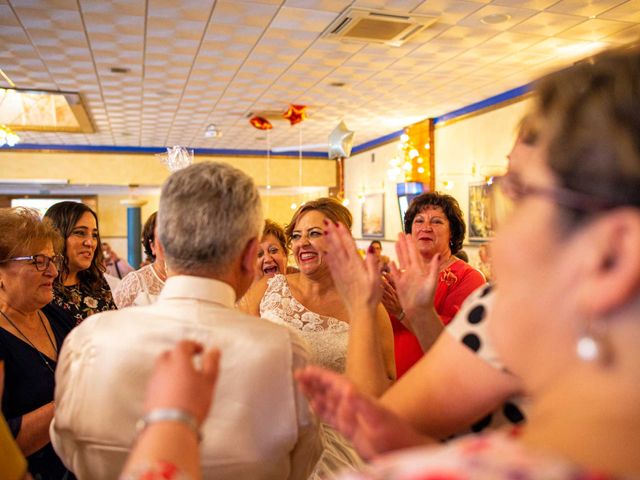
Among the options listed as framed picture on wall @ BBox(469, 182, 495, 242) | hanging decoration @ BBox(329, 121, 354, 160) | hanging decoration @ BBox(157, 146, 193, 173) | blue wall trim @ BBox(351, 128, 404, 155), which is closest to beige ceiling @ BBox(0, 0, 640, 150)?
hanging decoration @ BBox(329, 121, 354, 160)

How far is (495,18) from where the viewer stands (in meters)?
5.36

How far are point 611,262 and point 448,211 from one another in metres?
3.11

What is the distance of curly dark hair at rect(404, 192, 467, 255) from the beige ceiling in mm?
2233

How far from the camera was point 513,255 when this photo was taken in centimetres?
78

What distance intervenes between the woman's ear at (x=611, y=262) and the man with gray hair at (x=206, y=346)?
825mm

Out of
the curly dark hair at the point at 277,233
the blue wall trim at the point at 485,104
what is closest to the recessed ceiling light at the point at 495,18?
the blue wall trim at the point at 485,104

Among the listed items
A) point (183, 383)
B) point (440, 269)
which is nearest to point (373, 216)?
point (440, 269)

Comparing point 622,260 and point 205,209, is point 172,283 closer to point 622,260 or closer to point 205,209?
point 205,209

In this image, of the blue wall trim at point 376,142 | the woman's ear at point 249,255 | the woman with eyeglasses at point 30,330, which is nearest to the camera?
Result: the woman's ear at point 249,255

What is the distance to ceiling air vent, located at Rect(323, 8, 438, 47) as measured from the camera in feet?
17.1

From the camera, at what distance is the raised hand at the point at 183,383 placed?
0.90 metres

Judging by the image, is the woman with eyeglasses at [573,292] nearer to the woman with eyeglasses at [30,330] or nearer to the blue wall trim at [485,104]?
the woman with eyeglasses at [30,330]

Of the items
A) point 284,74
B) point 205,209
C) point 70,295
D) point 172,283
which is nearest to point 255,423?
point 172,283

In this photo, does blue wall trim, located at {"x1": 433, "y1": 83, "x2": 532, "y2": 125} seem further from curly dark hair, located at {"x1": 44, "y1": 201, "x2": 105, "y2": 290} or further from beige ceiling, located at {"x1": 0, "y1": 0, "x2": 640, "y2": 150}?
curly dark hair, located at {"x1": 44, "y1": 201, "x2": 105, "y2": 290}
